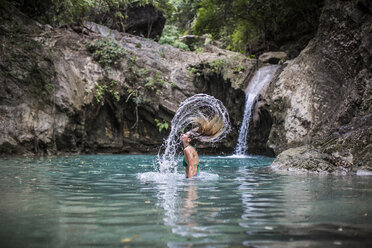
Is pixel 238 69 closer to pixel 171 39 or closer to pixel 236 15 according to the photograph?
pixel 236 15

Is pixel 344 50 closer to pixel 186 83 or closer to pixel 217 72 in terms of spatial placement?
pixel 217 72

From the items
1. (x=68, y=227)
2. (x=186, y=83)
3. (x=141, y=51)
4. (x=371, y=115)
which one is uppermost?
(x=141, y=51)

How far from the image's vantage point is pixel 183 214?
427 cm

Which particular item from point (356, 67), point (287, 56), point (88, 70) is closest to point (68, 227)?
point (356, 67)

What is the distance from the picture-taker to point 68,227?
3.65 meters

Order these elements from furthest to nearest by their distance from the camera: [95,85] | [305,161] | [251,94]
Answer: [251,94]
[95,85]
[305,161]

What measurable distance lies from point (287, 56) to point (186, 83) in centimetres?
772

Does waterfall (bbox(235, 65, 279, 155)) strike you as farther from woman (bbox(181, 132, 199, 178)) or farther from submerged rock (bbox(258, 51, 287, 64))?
woman (bbox(181, 132, 199, 178))

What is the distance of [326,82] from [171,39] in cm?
1619

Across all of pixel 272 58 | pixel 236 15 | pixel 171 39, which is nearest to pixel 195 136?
pixel 272 58

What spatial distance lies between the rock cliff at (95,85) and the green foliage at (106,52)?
0.19 feet

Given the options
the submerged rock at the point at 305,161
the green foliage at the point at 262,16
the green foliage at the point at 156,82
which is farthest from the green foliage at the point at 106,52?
the submerged rock at the point at 305,161

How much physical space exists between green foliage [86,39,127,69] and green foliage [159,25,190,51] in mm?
8632

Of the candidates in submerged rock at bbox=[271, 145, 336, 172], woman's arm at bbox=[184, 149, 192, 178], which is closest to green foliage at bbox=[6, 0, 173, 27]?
submerged rock at bbox=[271, 145, 336, 172]
